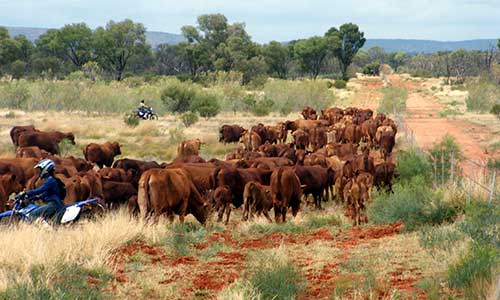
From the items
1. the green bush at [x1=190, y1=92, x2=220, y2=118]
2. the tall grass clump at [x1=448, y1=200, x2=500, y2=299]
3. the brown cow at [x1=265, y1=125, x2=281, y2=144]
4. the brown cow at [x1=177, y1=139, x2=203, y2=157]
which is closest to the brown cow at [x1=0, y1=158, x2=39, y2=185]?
the brown cow at [x1=177, y1=139, x2=203, y2=157]

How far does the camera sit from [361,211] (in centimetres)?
1434

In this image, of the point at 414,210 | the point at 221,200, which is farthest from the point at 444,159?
the point at 221,200

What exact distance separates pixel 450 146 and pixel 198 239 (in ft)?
48.9

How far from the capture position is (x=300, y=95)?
51.0 m

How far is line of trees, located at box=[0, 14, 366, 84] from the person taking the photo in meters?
82.9

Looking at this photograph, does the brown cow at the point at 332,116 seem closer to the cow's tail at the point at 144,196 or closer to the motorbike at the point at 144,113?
the motorbike at the point at 144,113

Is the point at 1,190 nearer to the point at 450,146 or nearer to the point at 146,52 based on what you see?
the point at 450,146

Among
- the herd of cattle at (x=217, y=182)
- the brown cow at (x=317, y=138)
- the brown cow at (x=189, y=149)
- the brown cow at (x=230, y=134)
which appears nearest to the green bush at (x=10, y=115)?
the brown cow at (x=230, y=134)

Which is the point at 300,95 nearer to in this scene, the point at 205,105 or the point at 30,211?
the point at 205,105

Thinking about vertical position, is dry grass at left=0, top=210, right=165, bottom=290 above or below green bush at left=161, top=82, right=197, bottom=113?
above

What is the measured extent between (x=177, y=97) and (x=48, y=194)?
1432 inches

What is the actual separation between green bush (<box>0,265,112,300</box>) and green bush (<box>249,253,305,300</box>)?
1.72 m

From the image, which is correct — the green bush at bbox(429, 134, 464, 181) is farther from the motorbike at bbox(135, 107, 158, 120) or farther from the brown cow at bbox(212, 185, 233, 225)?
the motorbike at bbox(135, 107, 158, 120)

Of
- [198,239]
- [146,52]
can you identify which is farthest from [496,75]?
[198,239]
